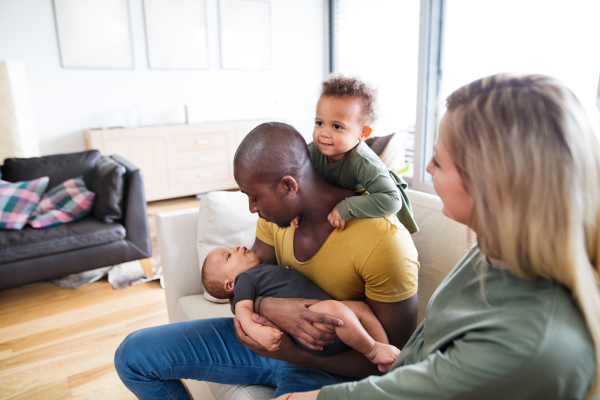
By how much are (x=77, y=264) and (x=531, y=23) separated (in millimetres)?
3611

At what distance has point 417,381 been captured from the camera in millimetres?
554

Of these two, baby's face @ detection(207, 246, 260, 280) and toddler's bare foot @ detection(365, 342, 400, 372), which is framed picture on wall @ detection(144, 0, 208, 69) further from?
toddler's bare foot @ detection(365, 342, 400, 372)

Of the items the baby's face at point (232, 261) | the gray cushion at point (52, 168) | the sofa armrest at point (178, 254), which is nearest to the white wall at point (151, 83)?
the gray cushion at point (52, 168)

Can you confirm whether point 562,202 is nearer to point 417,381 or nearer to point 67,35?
point 417,381

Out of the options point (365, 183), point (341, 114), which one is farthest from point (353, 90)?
point (365, 183)

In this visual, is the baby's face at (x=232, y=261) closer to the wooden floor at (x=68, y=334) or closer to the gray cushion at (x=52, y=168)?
the wooden floor at (x=68, y=334)

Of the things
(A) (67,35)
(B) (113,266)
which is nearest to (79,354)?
(B) (113,266)

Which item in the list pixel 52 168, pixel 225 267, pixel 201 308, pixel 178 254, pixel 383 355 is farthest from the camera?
pixel 52 168

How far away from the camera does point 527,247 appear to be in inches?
20.1

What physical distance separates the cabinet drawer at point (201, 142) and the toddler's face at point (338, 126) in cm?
357

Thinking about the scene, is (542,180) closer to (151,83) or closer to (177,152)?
(177,152)

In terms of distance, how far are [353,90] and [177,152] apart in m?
3.63

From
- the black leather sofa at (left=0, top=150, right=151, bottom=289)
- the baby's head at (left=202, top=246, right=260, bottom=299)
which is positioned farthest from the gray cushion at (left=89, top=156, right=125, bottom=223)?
the baby's head at (left=202, top=246, right=260, bottom=299)

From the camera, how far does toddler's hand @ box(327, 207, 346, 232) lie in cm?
101
